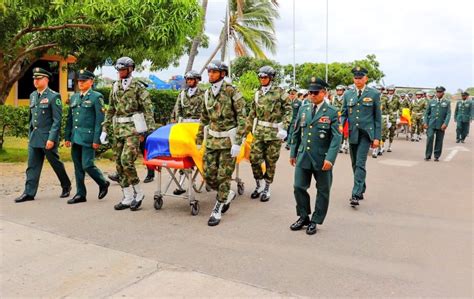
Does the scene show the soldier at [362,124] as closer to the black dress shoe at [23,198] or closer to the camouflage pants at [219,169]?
the camouflage pants at [219,169]

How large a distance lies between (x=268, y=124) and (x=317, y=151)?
6.10 ft

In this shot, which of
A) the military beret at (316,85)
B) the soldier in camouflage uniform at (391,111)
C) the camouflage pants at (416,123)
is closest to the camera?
the military beret at (316,85)

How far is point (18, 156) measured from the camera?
11.0m

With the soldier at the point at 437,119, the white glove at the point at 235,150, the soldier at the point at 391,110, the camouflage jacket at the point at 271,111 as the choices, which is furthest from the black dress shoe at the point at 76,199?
the soldier at the point at 391,110

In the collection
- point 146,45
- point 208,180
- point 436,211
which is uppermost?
point 146,45

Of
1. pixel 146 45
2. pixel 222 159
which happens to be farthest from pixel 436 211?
pixel 146 45

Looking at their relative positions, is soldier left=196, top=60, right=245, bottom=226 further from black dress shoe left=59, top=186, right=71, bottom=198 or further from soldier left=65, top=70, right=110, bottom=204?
black dress shoe left=59, top=186, right=71, bottom=198

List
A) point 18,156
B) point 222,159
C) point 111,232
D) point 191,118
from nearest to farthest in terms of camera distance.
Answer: point 111,232 < point 222,159 < point 191,118 < point 18,156

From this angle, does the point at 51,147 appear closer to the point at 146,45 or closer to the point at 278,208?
the point at 278,208

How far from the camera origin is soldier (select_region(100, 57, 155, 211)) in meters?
6.78

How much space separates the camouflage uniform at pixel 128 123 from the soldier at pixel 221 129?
955 millimetres

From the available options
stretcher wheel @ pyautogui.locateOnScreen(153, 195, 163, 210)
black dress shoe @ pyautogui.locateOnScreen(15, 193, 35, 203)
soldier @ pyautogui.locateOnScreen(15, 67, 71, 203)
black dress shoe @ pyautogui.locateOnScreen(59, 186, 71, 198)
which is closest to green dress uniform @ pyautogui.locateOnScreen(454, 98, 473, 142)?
stretcher wheel @ pyautogui.locateOnScreen(153, 195, 163, 210)

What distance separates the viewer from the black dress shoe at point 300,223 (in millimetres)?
6074

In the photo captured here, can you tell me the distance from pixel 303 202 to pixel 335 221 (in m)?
0.76
